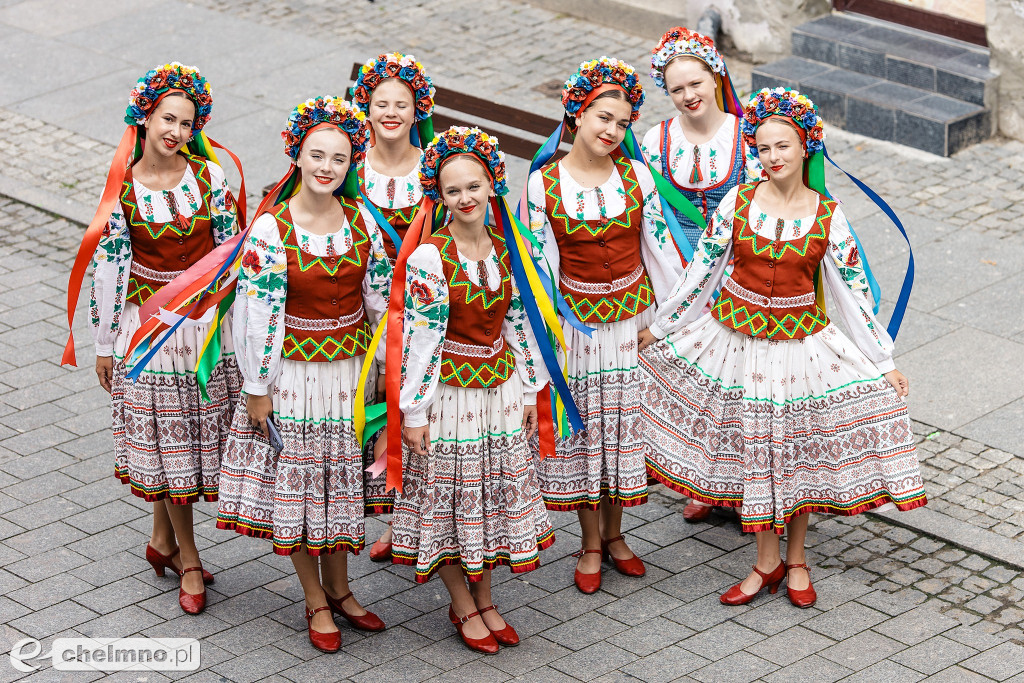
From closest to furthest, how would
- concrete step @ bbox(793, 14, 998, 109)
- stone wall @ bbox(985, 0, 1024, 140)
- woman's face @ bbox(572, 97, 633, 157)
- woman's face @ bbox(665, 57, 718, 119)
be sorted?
woman's face @ bbox(572, 97, 633, 157) → woman's face @ bbox(665, 57, 718, 119) → stone wall @ bbox(985, 0, 1024, 140) → concrete step @ bbox(793, 14, 998, 109)

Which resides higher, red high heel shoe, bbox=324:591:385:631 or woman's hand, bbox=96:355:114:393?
Answer: woman's hand, bbox=96:355:114:393

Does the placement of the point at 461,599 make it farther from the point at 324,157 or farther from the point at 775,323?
the point at 324,157

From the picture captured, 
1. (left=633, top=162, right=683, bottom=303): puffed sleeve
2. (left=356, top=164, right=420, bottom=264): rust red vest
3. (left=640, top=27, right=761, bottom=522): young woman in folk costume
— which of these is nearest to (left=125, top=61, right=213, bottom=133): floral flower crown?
(left=356, top=164, right=420, bottom=264): rust red vest

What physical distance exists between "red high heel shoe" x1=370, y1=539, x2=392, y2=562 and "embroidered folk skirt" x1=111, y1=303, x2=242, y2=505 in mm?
804

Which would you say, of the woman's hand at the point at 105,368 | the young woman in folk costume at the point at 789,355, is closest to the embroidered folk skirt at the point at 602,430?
the young woman in folk costume at the point at 789,355

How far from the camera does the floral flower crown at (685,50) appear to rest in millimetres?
6465

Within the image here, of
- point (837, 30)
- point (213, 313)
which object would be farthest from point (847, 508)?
point (837, 30)

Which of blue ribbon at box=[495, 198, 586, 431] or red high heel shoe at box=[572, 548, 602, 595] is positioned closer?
blue ribbon at box=[495, 198, 586, 431]

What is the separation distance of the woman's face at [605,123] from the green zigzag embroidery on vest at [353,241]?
989mm

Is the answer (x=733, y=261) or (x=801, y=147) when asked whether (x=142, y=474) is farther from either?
(x=801, y=147)

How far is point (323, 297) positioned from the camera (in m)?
5.64

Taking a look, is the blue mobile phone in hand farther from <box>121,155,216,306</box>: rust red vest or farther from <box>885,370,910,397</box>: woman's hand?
<box>885,370,910,397</box>: woman's hand

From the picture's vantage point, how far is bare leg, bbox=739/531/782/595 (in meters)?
6.20

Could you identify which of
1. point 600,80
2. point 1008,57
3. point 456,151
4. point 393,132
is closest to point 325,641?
point 456,151
